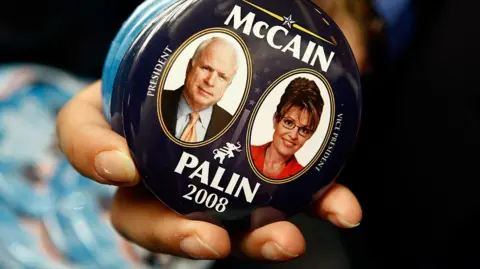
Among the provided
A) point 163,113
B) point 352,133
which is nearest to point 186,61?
point 163,113

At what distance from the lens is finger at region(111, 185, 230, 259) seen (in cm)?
47

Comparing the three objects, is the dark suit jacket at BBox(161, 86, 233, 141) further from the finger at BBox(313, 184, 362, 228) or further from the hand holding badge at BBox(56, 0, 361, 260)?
the finger at BBox(313, 184, 362, 228)

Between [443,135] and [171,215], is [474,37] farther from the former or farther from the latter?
[171,215]

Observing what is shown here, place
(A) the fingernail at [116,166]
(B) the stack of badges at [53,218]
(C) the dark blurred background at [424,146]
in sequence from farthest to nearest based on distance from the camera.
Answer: (C) the dark blurred background at [424,146] < (B) the stack of badges at [53,218] < (A) the fingernail at [116,166]

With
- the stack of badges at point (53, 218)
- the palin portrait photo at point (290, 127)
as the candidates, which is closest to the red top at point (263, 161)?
the palin portrait photo at point (290, 127)

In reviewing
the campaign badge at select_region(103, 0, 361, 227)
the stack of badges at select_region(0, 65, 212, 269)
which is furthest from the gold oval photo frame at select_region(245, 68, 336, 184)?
the stack of badges at select_region(0, 65, 212, 269)

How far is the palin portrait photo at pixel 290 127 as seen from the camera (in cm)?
47

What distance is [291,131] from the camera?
1.56 ft

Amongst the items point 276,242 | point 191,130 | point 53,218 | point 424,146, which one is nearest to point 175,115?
point 191,130

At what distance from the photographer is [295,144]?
480 millimetres

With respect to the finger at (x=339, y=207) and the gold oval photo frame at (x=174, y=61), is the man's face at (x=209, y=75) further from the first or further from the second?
the finger at (x=339, y=207)

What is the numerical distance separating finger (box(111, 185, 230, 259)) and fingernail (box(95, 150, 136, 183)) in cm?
5

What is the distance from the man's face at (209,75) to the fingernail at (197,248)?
0.10m

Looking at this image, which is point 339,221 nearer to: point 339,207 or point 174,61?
point 339,207
